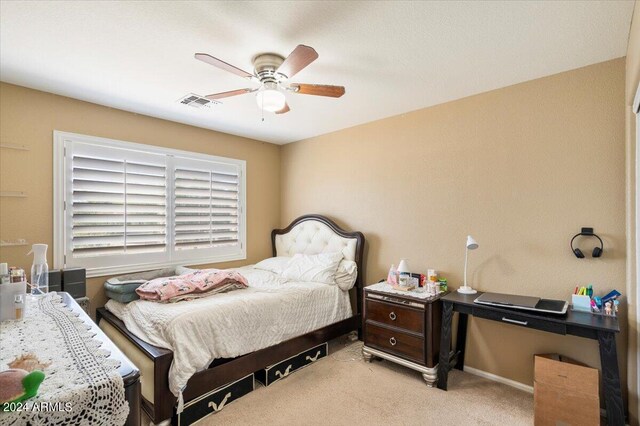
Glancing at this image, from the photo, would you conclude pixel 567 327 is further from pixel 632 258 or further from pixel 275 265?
pixel 275 265

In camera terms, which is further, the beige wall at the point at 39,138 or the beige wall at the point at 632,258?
the beige wall at the point at 39,138

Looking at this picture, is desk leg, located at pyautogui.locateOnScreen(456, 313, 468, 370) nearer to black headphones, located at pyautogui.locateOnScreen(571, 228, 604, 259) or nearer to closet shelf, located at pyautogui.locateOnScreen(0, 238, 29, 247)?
black headphones, located at pyautogui.locateOnScreen(571, 228, 604, 259)

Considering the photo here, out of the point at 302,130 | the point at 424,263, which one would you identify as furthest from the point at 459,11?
the point at 302,130

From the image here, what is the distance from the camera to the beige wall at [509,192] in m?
2.16

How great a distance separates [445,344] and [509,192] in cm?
132

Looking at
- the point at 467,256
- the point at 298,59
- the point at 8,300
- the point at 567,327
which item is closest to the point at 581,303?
the point at 567,327

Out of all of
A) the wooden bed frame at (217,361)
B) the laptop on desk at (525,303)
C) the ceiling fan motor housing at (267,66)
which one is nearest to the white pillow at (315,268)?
the wooden bed frame at (217,361)

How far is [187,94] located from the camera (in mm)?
2635

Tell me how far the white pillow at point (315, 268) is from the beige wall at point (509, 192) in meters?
0.46

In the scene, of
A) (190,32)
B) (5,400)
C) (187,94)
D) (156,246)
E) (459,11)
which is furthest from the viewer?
(156,246)

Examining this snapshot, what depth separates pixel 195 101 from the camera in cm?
271

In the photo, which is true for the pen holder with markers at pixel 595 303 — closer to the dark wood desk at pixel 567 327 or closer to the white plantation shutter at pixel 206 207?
the dark wood desk at pixel 567 327

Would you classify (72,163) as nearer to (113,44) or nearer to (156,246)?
(156,246)

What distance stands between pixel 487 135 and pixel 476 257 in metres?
1.04
